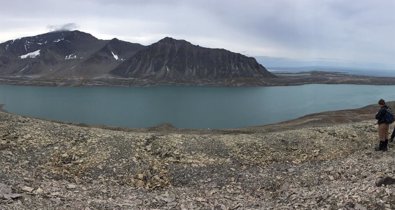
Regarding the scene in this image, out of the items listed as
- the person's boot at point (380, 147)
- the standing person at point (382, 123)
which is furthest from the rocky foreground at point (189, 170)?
the standing person at point (382, 123)

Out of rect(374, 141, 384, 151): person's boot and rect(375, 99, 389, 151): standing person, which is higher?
rect(375, 99, 389, 151): standing person

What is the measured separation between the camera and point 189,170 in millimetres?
16594

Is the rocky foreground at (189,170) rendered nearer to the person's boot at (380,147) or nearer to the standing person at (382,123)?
the person's boot at (380,147)


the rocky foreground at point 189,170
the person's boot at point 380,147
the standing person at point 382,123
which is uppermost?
the standing person at point 382,123

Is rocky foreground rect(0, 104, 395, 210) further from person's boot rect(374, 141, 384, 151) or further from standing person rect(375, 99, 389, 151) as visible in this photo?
standing person rect(375, 99, 389, 151)

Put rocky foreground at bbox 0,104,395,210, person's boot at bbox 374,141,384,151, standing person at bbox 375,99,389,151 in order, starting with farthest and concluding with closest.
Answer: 1. person's boot at bbox 374,141,384,151
2. standing person at bbox 375,99,389,151
3. rocky foreground at bbox 0,104,395,210

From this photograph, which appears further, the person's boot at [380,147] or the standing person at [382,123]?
the person's boot at [380,147]

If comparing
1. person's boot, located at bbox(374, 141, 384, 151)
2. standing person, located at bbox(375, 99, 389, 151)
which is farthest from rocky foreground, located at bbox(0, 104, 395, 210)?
standing person, located at bbox(375, 99, 389, 151)

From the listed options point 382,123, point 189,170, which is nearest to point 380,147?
point 382,123

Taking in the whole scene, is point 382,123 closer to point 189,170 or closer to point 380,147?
point 380,147

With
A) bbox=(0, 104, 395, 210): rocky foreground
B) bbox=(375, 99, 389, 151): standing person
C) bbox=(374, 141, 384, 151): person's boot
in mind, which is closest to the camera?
bbox=(0, 104, 395, 210): rocky foreground

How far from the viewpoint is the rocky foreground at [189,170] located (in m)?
12.5

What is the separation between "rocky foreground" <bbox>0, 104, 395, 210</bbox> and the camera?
492 inches

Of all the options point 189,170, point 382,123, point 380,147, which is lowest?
point 189,170
